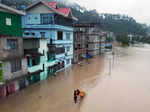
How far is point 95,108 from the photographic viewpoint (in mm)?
11820

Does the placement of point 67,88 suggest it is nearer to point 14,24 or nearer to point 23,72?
point 23,72

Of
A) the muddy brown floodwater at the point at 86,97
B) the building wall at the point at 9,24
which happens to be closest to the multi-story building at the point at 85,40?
the muddy brown floodwater at the point at 86,97

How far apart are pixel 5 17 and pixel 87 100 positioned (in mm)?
11914

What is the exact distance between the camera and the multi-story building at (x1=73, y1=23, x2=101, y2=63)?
31.3m

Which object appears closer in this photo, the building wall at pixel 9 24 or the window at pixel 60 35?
the building wall at pixel 9 24

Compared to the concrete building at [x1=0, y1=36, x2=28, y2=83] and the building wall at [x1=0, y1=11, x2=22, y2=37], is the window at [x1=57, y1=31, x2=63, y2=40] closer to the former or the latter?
the building wall at [x1=0, y1=11, x2=22, y2=37]

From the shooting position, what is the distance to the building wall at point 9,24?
13164 mm

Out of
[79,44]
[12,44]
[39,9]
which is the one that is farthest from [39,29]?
[79,44]

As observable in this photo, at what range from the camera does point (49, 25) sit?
2084 cm

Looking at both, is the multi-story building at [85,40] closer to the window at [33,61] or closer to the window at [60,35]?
the window at [60,35]

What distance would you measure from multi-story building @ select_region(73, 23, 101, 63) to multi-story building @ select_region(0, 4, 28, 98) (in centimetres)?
1572

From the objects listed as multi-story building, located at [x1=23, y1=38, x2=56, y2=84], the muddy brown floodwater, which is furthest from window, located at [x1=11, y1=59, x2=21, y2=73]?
the muddy brown floodwater

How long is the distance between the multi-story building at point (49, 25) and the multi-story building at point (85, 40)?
682cm

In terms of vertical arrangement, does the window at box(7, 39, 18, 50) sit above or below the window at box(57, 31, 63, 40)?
below
